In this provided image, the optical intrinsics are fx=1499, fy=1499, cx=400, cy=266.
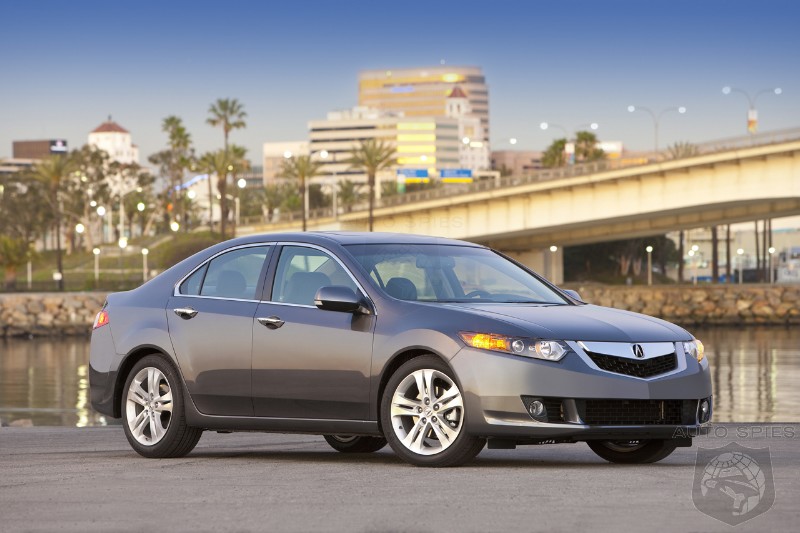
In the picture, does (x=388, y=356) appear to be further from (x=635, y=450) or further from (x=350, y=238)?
(x=635, y=450)

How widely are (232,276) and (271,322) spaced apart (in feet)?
2.42

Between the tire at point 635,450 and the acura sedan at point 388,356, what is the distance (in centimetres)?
1

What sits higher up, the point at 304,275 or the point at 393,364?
the point at 304,275

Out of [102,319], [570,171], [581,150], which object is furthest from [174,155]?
[102,319]

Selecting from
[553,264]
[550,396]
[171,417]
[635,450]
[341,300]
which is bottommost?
[553,264]

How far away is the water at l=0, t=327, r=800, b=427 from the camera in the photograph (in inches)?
1121

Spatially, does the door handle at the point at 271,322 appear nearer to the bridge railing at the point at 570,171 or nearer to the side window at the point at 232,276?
the side window at the point at 232,276

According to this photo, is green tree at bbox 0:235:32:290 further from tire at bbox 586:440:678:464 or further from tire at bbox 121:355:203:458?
tire at bbox 586:440:678:464

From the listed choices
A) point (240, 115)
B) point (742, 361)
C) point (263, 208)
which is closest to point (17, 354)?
point (742, 361)

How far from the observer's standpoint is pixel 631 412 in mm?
9320

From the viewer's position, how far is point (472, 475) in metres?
8.91

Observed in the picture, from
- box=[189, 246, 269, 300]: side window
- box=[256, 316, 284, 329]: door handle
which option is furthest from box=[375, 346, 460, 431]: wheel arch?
box=[189, 246, 269, 300]: side window

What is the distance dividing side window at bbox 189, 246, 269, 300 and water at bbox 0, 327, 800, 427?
1462cm

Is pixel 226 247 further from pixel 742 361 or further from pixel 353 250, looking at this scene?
pixel 742 361
